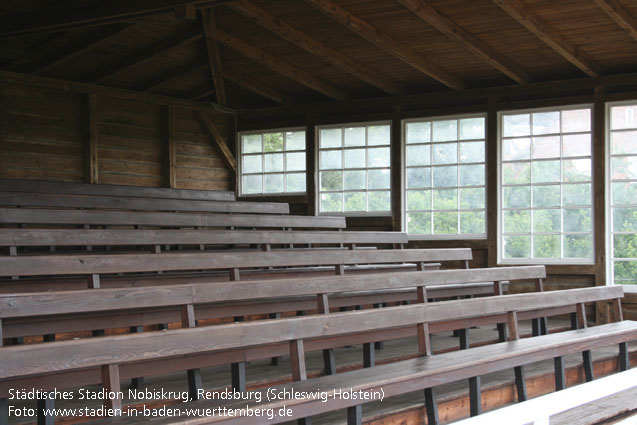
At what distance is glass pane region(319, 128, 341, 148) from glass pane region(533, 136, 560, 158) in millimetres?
2413

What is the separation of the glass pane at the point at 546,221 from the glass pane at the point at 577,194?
0.18 meters

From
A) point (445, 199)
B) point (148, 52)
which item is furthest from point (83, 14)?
point (445, 199)

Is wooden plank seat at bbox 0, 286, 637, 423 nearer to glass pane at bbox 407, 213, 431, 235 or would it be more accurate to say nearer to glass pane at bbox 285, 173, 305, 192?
glass pane at bbox 407, 213, 431, 235

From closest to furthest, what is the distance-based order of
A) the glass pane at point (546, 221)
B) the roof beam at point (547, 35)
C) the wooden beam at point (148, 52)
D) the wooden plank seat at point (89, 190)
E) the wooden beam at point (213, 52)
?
the wooden plank seat at point (89, 190)
the roof beam at point (547, 35)
the wooden beam at point (213, 52)
the wooden beam at point (148, 52)
the glass pane at point (546, 221)

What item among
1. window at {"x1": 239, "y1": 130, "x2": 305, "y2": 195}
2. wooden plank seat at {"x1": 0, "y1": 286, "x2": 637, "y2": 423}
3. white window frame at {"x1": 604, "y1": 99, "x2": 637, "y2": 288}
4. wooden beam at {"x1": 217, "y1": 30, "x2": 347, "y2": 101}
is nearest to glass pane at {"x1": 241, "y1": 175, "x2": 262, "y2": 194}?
window at {"x1": 239, "y1": 130, "x2": 305, "y2": 195}

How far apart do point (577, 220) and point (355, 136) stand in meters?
2.84

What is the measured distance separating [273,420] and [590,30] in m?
5.81

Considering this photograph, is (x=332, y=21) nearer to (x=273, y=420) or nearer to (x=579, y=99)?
(x=579, y=99)

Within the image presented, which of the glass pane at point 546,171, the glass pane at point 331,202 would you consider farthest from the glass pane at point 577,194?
the glass pane at point 331,202

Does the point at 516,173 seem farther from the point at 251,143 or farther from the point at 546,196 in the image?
the point at 251,143

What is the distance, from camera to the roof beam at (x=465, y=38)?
6391 mm

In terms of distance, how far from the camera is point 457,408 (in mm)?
3590

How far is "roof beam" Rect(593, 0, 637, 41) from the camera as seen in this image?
6.11 metres

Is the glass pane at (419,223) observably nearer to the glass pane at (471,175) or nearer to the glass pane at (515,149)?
the glass pane at (471,175)
